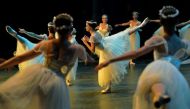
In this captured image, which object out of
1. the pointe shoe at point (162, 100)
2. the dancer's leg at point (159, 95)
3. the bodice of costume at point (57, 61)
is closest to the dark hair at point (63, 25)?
the bodice of costume at point (57, 61)

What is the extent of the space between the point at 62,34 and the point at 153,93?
1.01m

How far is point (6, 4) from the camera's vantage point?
1630cm

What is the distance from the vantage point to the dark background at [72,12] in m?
16.2

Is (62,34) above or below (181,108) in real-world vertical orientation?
above

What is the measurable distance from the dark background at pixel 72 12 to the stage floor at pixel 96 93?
13.2 ft

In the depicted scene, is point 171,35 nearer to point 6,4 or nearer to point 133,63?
point 133,63

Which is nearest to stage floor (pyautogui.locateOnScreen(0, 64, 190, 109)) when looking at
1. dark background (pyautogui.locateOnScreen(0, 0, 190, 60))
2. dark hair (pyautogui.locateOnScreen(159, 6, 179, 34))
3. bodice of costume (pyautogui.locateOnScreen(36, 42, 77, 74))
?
bodice of costume (pyautogui.locateOnScreen(36, 42, 77, 74))

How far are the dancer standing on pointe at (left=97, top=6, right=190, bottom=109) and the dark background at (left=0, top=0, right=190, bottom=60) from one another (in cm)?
1178

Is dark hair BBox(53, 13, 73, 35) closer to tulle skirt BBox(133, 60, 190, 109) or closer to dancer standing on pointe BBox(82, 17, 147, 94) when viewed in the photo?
tulle skirt BBox(133, 60, 190, 109)

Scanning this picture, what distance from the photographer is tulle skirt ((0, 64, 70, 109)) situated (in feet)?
13.9

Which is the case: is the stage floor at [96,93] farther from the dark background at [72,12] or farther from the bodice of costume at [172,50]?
the dark background at [72,12]

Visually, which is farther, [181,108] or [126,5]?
[126,5]

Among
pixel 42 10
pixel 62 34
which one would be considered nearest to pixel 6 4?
pixel 42 10

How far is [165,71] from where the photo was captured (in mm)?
3982
